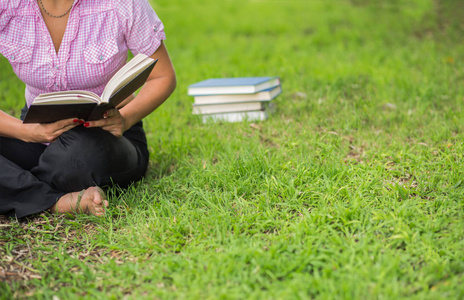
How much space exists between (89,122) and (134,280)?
77 cm

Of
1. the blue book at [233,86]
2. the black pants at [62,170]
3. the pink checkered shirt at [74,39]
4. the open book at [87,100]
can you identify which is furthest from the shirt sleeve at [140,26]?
the blue book at [233,86]

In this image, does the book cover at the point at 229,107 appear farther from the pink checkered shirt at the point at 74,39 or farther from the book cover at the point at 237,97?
the pink checkered shirt at the point at 74,39

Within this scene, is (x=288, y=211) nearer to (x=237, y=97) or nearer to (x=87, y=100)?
(x=87, y=100)

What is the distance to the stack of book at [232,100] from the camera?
344 cm

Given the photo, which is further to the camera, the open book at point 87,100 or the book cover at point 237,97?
the book cover at point 237,97

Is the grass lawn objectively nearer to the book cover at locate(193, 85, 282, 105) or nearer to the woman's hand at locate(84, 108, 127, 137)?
the book cover at locate(193, 85, 282, 105)

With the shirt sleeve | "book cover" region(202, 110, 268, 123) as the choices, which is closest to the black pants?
the shirt sleeve

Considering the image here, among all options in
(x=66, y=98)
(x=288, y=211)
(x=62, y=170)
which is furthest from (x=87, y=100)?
(x=288, y=211)

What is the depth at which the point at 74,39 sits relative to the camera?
2.26m

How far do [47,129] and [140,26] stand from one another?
2.28ft

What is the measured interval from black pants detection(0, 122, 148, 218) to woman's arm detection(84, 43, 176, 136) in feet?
0.24

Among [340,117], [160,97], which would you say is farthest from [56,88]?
[340,117]

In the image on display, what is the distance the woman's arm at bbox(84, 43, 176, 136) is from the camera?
2.15 m

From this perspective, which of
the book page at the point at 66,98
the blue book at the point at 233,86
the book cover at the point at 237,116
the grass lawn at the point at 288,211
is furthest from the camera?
the book cover at the point at 237,116
